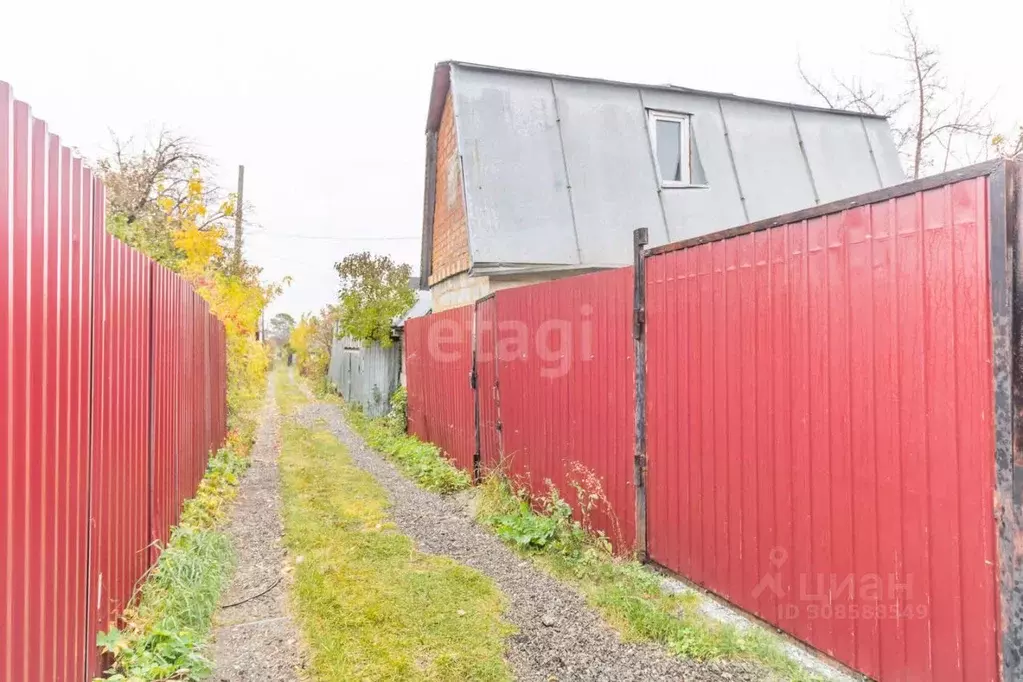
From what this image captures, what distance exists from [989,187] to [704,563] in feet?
8.21

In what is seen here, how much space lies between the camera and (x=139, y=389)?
11.7 feet

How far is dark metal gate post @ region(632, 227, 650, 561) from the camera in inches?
171

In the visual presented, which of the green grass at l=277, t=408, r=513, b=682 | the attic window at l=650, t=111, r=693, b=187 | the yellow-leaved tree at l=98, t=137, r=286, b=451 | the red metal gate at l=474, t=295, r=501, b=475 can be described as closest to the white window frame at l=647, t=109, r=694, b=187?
the attic window at l=650, t=111, r=693, b=187

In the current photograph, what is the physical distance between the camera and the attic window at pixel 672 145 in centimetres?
1016

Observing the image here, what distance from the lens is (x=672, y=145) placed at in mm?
10391

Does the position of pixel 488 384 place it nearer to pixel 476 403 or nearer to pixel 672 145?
pixel 476 403

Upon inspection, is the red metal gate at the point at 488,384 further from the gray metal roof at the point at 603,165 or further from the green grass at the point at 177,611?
the green grass at the point at 177,611

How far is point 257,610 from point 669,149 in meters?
9.18

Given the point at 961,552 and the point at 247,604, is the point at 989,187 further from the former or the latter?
the point at 247,604

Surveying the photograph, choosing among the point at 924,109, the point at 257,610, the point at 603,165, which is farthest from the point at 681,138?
the point at 257,610

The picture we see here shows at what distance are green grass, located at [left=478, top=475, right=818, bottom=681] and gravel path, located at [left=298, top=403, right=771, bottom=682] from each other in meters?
0.08

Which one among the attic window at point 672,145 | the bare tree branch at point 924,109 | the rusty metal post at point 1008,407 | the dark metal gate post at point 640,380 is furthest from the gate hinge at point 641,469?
the bare tree branch at point 924,109

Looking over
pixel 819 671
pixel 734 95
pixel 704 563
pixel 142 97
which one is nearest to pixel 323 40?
pixel 142 97

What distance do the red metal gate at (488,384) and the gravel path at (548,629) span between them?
42.5 inches
